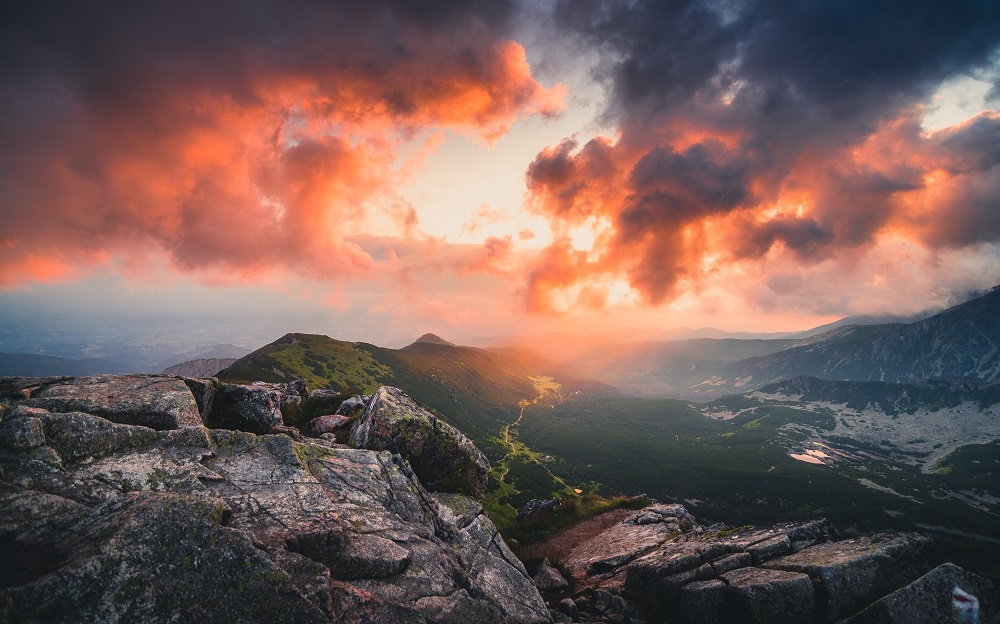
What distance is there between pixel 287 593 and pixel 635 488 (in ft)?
728

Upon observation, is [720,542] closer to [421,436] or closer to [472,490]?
[472,490]

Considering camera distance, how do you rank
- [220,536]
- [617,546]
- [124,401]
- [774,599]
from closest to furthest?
[220,536] < [124,401] < [774,599] < [617,546]

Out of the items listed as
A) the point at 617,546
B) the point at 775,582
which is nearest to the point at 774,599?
the point at 775,582

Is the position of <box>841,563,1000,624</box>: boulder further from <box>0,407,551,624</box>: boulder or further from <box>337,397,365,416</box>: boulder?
<box>337,397,365,416</box>: boulder

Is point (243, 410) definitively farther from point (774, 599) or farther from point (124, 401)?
point (774, 599)

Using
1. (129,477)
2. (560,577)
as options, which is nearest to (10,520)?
(129,477)

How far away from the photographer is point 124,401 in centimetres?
1723

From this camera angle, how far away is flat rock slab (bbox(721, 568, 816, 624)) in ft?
56.7

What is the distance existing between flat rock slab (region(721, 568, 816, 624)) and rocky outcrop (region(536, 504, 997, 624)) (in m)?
0.04

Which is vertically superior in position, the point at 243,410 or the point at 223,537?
the point at 223,537

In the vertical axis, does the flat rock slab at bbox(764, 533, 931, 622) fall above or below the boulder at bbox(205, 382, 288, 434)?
below

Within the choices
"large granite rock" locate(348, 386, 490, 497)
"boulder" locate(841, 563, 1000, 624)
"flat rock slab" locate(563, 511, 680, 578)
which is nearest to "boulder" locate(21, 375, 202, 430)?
"large granite rock" locate(348, 386, 490, 497)

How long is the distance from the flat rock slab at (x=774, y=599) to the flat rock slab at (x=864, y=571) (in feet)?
2.13

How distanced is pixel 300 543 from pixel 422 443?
13775 millimetres
